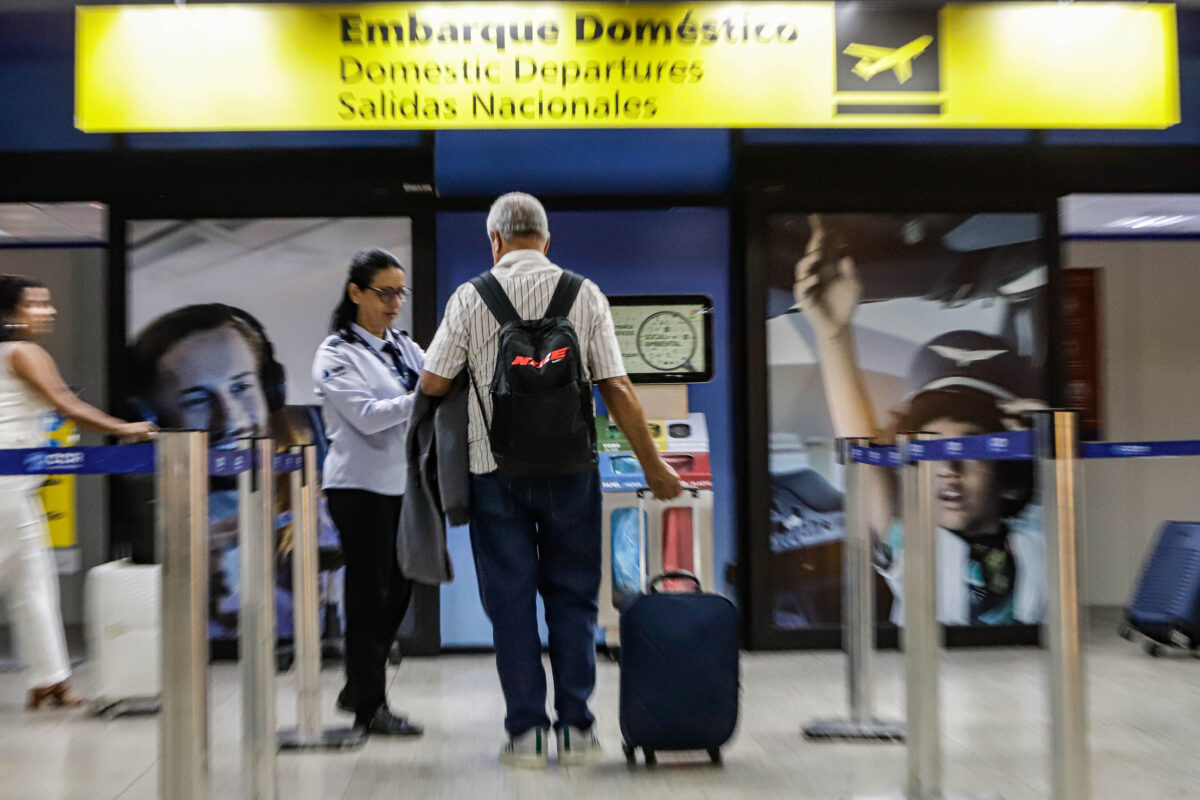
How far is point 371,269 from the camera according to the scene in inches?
149

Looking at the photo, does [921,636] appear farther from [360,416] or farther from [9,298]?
[9,298]

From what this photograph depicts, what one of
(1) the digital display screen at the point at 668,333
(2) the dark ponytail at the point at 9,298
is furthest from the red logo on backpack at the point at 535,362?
(2) the dark ponytail at the point at 9,298

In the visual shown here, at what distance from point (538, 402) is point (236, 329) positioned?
105 inches

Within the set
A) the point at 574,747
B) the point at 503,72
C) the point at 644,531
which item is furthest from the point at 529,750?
the point at 503,72

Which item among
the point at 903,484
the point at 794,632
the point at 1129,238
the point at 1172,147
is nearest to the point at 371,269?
the point at 903,484

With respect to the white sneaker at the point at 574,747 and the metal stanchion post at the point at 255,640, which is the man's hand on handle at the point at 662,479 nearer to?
the white sneaker at the point at 574,747

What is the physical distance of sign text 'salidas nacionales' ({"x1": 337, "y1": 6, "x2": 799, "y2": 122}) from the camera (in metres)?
4.16

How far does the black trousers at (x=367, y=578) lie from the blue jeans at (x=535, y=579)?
1.30 feet

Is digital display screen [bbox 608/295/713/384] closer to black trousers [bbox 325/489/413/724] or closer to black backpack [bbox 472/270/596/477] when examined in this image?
black trousers [bbox 325/489/413/724]

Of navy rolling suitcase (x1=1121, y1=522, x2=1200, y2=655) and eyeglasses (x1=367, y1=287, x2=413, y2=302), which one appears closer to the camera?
eyeglasses (x1=367, y1=287, x2=413, y2=302)

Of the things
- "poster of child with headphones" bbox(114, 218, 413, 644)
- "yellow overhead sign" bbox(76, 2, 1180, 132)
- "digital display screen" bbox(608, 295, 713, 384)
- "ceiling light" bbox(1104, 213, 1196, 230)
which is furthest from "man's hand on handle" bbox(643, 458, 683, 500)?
"ceiling light" bbox(1104, 213, 1196, 230)

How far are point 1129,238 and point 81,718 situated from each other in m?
6.08

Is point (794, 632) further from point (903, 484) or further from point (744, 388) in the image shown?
point (903, 484)

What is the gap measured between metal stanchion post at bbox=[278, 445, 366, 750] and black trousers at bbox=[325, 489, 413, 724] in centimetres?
12
